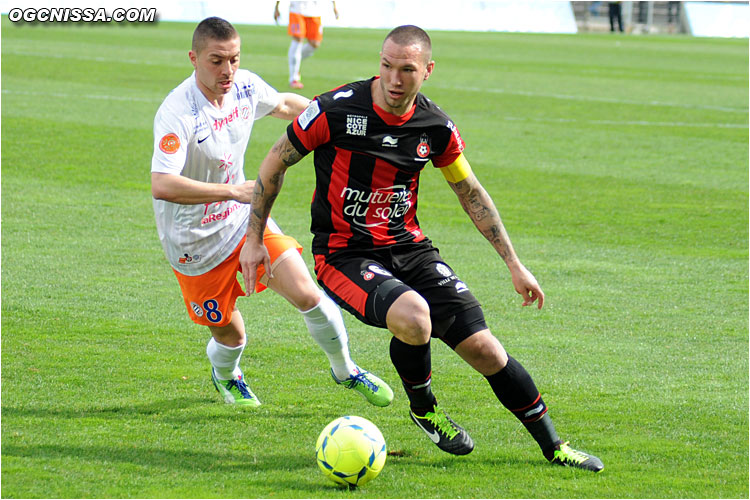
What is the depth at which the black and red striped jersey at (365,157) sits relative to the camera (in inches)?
179

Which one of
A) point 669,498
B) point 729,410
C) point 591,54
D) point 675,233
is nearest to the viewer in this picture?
point 669,498

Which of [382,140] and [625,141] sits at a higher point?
[382,140]

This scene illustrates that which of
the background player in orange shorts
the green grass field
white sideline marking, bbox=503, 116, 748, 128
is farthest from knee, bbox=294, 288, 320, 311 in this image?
the background player in orange shorts

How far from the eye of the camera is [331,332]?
5066 millimetres

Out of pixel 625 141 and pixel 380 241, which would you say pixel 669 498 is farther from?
pixel 625 141

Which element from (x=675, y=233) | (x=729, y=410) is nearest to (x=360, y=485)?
(x=729, y=410)

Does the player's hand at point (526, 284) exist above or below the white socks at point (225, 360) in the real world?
above

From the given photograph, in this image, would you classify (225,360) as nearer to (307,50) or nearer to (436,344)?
(436,344)

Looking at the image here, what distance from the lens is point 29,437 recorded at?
4.60 metres

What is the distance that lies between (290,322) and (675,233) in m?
4.42

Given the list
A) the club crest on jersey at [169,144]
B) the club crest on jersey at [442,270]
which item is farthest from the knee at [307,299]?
the club crest on jersey at [169,144]

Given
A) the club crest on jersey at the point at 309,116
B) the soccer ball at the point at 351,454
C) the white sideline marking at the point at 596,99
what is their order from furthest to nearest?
the white sideline marking at the point at 596,99 < the club crest on jersey at the point at 309,116 < the soccer ball at the point at 351,454

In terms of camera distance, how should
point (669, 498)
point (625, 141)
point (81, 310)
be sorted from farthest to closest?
point (625, 141) < point (81, 310) < point (669, 498)

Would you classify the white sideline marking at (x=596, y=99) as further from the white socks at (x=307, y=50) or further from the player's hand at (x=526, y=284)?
the player's hand at (x=526, y=284)
